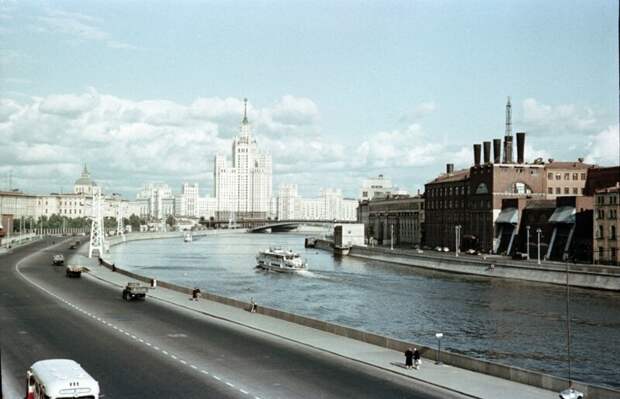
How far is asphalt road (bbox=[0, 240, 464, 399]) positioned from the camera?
101 feet

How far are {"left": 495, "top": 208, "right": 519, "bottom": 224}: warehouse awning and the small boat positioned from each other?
122 feet

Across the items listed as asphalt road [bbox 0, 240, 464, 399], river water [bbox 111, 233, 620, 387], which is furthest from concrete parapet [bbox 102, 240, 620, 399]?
river water [bbox 111, 233, 620, 387]

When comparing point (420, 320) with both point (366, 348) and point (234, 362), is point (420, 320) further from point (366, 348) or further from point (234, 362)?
point (234, 362)

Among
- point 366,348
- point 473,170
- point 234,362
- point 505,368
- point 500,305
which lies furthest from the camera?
point 473,170

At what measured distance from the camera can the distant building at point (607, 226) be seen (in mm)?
101125

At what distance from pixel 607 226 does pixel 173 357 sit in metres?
81.1

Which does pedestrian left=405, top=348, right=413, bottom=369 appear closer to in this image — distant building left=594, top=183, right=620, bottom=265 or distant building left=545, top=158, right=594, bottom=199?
distant building left=594, top=183, right=620, bottom=265

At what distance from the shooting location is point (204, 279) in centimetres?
10806

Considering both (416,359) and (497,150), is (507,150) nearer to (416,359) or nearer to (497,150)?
(497,150)

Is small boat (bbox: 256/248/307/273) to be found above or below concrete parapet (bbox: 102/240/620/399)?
below

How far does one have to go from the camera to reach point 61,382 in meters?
22.1

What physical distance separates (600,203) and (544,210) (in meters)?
18.4

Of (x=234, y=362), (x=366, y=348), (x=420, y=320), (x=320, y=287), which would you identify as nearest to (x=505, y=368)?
(x=366, y=348)

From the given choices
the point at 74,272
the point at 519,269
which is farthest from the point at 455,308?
the point at 74,272
